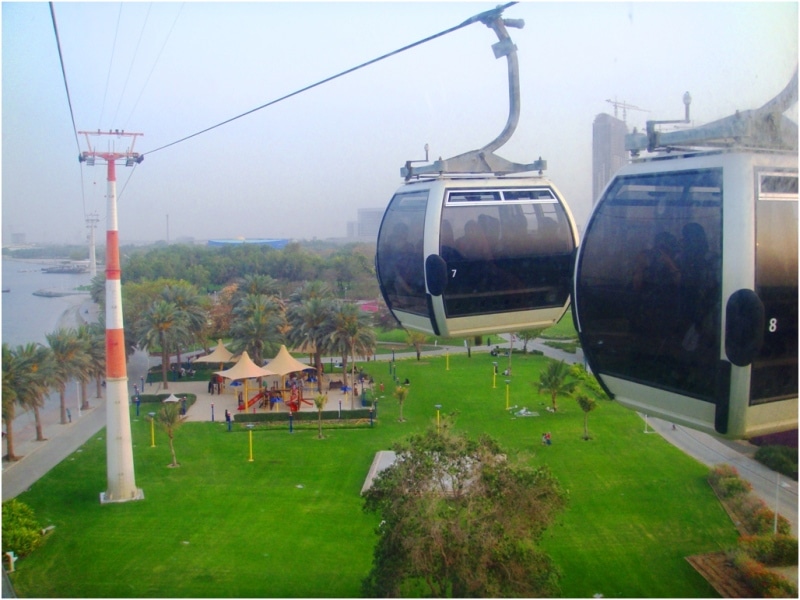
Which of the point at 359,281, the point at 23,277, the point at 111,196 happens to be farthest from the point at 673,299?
Result: the point at 359,281

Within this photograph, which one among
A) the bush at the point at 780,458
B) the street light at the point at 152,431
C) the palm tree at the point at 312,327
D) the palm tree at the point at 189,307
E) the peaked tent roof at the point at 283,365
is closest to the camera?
the bush at the point at 780,458

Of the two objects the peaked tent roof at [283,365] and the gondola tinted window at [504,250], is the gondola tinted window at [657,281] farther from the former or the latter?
the peaked tent roof at [283,365]

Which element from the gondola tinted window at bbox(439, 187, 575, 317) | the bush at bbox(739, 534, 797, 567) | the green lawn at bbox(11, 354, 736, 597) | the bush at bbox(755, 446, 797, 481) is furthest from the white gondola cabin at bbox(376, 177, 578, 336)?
the bush at bbox(755, 446, 797, 481)

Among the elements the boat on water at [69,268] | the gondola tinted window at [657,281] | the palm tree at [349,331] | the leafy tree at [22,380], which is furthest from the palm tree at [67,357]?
the boat on water at [69,268]

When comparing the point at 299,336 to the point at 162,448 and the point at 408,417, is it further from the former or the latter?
the point at 162,448

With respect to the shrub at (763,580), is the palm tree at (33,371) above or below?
above
